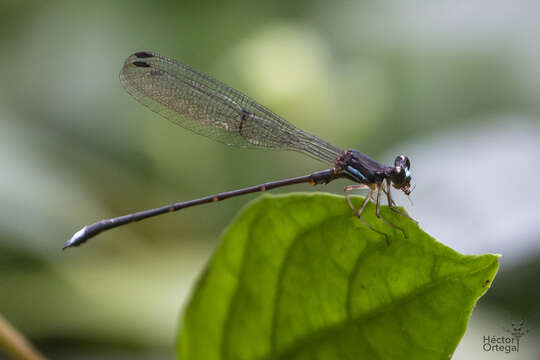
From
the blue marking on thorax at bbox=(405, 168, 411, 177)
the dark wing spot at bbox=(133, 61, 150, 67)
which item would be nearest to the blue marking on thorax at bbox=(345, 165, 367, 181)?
the blue marking on thorax at bbox=(405, 168, 411, 177)

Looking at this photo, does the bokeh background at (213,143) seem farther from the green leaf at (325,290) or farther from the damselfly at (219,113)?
the green leaf at (325,290)

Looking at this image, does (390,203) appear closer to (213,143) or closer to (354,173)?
(354,173)

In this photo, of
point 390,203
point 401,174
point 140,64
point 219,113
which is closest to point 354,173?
point 401,174

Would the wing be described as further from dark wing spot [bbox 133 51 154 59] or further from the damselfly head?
the damselfly head

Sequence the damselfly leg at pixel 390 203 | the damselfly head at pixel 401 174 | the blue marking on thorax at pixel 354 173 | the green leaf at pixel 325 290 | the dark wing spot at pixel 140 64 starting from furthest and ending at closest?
the dark wing spot at pixel 140 64
the blue marking on thorax at pixel 354 173
the damselfly head at pixel 401 174
the damselfly leg at pixel 390 203
the green leaf at pixel 325 290

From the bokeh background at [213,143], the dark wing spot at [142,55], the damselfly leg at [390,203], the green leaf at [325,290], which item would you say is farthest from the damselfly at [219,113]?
the green leaf at [325,290]

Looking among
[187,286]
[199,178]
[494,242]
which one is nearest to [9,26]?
[199,178]
